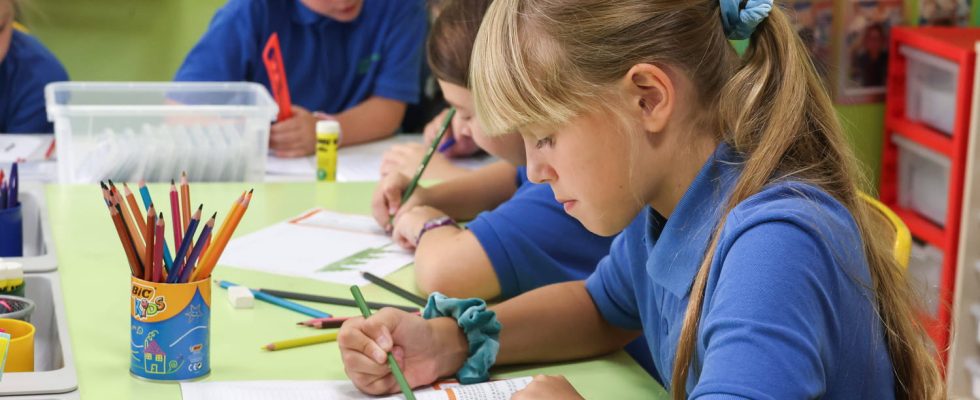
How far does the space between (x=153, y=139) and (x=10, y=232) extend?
44cm

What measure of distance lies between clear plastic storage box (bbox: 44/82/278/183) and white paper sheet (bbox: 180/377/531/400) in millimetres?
869

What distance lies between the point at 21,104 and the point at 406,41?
0.84 metres

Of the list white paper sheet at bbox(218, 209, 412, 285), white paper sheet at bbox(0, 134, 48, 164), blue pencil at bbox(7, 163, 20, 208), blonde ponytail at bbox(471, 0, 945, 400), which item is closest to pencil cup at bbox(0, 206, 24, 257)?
blue pencil at bbox(7, 163, 20, 208)

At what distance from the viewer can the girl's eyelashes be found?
3.05ft

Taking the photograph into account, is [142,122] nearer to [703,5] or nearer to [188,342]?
[188,342]

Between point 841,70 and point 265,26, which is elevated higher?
point 265,26

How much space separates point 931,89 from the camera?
2895 mm

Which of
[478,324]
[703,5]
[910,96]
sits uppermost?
[703,5]

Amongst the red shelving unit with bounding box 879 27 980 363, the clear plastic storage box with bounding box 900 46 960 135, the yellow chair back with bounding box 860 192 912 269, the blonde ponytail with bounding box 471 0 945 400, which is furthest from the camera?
the clear plastic storage box with bounding box 900 46 960 135

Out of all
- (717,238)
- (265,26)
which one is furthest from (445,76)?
(265,26)

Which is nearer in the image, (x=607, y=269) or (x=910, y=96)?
(x=607, y=269)

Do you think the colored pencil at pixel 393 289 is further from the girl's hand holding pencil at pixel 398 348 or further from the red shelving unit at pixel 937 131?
the red shelving unit at pixel 937 131

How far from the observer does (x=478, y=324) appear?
1.08 m

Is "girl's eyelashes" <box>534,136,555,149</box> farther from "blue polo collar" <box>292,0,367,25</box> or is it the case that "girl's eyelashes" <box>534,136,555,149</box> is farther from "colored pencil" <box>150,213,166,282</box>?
"blue polo collar" <box>292,0,367,25</box>
